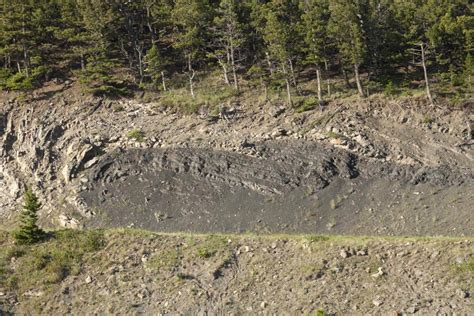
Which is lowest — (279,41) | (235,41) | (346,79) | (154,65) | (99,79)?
(346,79)

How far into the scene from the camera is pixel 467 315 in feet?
54.0

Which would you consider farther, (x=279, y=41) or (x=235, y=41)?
(x=235, y=41)

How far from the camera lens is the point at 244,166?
107 feet

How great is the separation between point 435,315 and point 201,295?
880cm

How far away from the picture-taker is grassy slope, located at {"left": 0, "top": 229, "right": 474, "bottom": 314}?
18484 millimetres

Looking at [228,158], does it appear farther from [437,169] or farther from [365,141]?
[437,169]

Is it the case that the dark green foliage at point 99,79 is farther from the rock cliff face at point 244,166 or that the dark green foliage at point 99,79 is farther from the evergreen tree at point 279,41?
the evergreen tree at point 279,41

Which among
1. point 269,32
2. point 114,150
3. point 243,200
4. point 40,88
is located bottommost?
point 243,200

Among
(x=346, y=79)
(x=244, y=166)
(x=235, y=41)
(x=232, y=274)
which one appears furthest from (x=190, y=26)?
(x=232, y=274)

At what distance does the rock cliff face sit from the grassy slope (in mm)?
5895

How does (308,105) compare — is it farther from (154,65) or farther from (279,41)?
(154,65)

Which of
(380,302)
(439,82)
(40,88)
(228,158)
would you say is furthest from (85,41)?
(380,302)

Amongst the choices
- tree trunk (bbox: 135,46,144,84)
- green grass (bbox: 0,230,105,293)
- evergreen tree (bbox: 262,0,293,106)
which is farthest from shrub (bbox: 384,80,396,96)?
green grass (bbox: 0,230,105,293)

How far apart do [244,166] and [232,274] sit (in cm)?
1212
